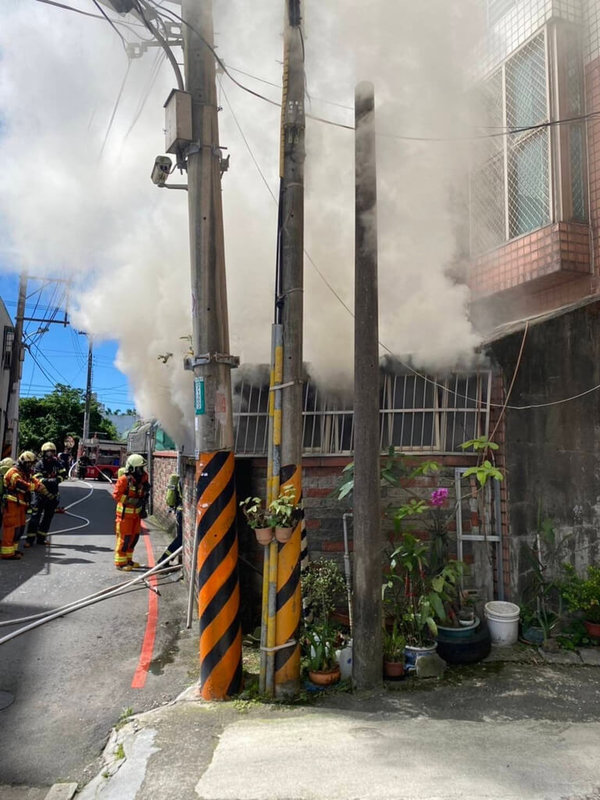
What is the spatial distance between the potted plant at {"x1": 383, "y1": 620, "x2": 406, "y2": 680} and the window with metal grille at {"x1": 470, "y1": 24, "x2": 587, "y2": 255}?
452 centimetres

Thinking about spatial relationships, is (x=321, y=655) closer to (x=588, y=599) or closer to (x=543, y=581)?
(x=543, y=581)

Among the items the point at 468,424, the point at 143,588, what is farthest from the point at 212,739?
the point at 143,588

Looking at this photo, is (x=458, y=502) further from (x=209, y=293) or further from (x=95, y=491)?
(x=95, y=491)

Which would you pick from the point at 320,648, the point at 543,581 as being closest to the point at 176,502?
the point at 320,648

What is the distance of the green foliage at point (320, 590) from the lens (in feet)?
15.4

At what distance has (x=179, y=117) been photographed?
450 cm

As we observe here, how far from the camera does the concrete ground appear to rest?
3.01 meters

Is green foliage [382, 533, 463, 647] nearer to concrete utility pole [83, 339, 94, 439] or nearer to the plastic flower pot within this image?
the plastic flower pot

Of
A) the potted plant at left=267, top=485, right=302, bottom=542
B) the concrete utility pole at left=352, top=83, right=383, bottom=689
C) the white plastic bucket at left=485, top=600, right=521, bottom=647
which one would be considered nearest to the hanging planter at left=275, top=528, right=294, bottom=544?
the potted plant at left=267, top=485, right=302, bottom=542

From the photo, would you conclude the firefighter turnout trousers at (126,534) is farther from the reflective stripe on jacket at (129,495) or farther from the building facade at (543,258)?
the building facade at (543,258)

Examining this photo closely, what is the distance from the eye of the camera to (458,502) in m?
5.39

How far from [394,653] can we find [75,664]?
281 centimetres

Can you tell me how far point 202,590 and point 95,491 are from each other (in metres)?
19.0

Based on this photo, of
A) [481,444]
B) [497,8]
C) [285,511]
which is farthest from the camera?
[497,8]
